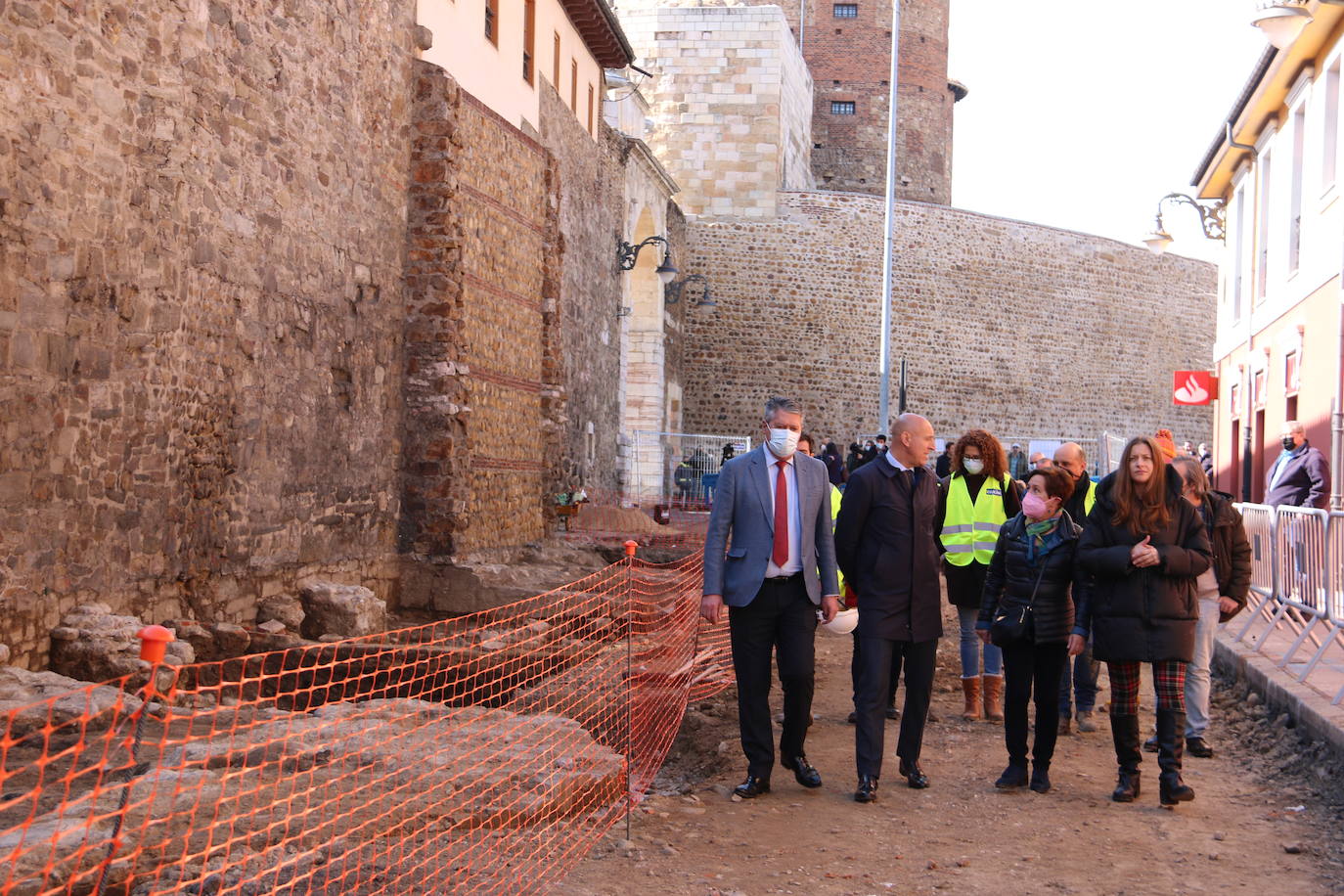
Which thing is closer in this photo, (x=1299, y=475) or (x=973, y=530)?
(x=973, y=530)

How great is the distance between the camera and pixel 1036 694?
6.64 metres

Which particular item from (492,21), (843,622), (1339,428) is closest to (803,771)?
(843,622)

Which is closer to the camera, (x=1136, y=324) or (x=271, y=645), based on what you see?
(x=271, y=645)

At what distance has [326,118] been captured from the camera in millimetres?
10539

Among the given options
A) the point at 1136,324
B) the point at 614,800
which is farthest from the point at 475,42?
the point at 1136,324

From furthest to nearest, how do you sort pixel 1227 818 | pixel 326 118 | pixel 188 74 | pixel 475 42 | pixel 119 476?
pixel 475 42 < pixel 326 118 < pixel 188 74 < pixel 119 476 < pixel 1227 818

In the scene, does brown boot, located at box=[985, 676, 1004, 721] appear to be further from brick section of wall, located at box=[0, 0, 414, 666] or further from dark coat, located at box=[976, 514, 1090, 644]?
brick section of wall, located at box=[0, 0, 414, 666]

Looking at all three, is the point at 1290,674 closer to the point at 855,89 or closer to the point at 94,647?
the point at 94,647

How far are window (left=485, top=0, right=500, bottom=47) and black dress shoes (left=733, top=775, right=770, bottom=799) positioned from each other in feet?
33.4

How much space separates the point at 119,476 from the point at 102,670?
1.27m

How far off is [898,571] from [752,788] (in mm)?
1190

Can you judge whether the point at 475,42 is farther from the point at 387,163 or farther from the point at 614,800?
the point at 614,800

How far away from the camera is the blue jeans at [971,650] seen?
8.20 metres

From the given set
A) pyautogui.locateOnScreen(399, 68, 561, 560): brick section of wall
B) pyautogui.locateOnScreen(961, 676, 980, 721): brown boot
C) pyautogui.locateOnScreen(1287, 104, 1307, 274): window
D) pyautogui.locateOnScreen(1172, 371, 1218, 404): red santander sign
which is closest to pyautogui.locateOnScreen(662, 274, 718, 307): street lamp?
pyautogui.locateOnScreen(1172, 371, 1218, 404): red santander sign
